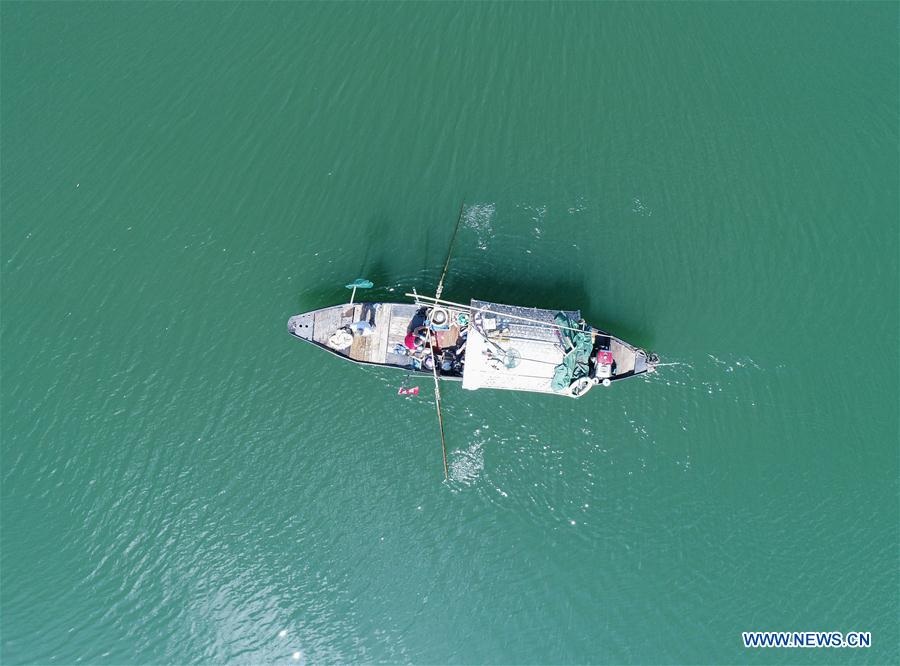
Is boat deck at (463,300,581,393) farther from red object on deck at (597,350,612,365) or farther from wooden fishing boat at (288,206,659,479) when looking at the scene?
red object on deck at (597,350,612,365)

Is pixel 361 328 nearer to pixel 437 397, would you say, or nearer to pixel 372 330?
pixel 372 330

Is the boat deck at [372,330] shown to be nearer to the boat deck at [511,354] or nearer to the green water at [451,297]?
the boat deck at [511,354]

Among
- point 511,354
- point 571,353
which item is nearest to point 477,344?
point 511,354

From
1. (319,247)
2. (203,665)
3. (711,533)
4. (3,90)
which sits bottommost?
(203,665)

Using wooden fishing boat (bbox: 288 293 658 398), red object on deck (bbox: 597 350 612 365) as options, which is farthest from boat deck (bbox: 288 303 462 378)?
red object on deck (bbox: 597 350 612 365)

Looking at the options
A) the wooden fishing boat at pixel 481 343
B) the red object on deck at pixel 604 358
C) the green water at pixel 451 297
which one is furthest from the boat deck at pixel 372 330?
the red object on deck at pixel 604 358

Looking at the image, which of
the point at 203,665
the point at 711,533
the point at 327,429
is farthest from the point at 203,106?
the point at 711,533

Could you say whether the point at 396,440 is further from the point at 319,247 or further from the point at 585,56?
the point at 585,56
